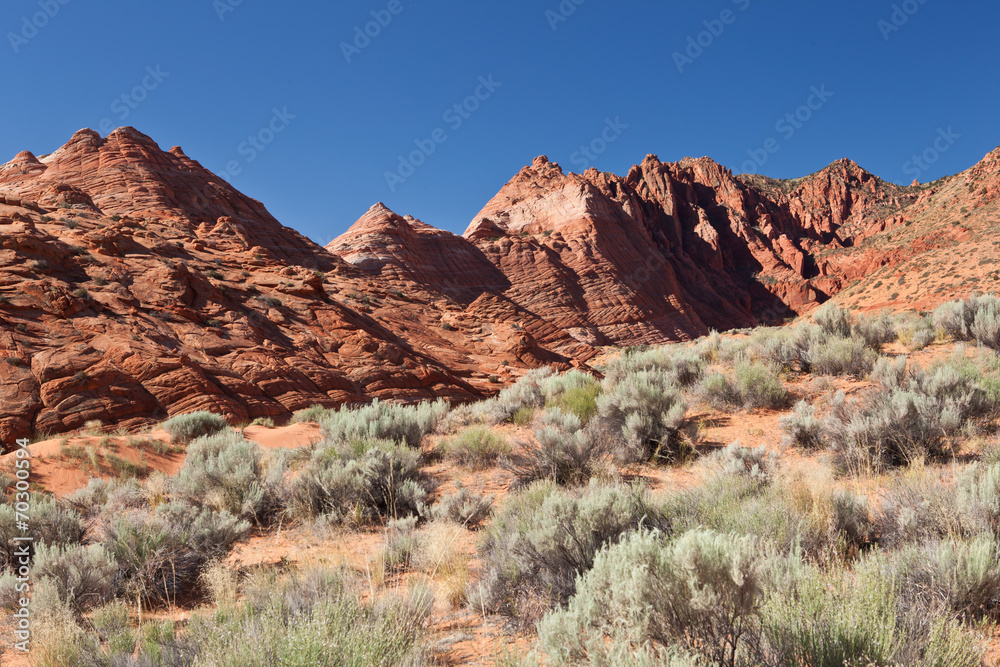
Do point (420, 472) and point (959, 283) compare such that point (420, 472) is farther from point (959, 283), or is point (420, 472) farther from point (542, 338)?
point (959, 283)

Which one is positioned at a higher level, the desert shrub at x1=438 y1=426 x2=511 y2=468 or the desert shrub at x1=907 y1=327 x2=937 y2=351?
the desert shrub at x1=907 y1=327 x2=937 y2=351

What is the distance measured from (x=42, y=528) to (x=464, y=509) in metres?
3.78

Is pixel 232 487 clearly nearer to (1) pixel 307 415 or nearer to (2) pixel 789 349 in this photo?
(1) pixel 307 415

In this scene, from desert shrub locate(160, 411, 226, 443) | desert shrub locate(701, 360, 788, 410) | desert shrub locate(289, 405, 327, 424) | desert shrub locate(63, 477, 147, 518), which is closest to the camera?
desert shrub locate(63, 477, 147, 518)

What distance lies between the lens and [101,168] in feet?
104

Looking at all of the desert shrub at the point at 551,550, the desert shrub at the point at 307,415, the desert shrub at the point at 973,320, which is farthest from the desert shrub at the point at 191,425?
the desert shrub at the point at 973,320

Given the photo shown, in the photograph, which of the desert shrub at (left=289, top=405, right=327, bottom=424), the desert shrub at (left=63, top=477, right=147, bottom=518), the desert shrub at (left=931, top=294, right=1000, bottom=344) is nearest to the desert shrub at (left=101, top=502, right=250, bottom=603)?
the desert shrub at (left=63, top=477, right=147, bottom=518)

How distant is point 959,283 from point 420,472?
48.1m

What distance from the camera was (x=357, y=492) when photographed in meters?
5.26

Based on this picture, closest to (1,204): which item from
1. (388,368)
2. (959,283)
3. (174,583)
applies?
(388,368)

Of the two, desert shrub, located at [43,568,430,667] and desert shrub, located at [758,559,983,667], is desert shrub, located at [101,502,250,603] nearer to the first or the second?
desert shrub, located at [43,568,430,667]

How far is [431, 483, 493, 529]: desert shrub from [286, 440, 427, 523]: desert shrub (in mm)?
254

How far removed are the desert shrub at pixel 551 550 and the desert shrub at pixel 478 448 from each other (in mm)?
2946

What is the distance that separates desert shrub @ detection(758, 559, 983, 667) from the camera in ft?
6.61
